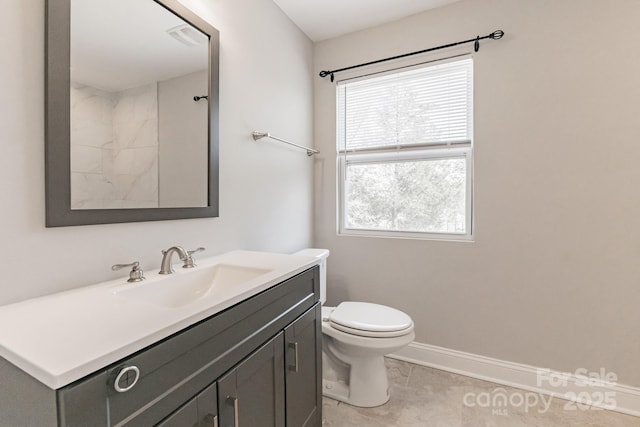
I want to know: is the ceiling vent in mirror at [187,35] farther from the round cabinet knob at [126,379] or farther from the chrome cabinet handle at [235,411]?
the chrome cabinet handle at [235,411]

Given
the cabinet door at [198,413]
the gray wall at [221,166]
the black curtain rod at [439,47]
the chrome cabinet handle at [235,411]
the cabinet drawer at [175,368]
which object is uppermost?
the black curtain rod at [439,47]

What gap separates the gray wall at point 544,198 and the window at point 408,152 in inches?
4.3

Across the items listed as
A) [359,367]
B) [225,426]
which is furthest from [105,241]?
[359,367]

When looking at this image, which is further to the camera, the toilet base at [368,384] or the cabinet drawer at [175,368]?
the toilet base at [368,384]

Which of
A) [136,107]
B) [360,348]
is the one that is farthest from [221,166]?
[360,348]

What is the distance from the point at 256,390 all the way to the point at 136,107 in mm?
1124

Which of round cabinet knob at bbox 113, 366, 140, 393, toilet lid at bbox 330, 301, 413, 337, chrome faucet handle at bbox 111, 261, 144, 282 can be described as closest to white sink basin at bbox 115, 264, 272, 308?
chrome faucet handle at bbox 111, 261, 144, 282

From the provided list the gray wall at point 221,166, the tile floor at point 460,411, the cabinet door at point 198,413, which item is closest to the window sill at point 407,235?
the gray wall at point 221,166

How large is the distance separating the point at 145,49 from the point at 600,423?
9.25ft

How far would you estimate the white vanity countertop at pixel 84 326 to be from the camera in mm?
528

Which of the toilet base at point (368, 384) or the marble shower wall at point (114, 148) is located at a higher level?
the marble shower wall at point (114, 148)

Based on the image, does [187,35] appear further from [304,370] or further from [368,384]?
[368,384]

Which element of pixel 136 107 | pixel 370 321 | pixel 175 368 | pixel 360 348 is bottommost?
pixel 360 348

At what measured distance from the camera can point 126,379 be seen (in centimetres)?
59
